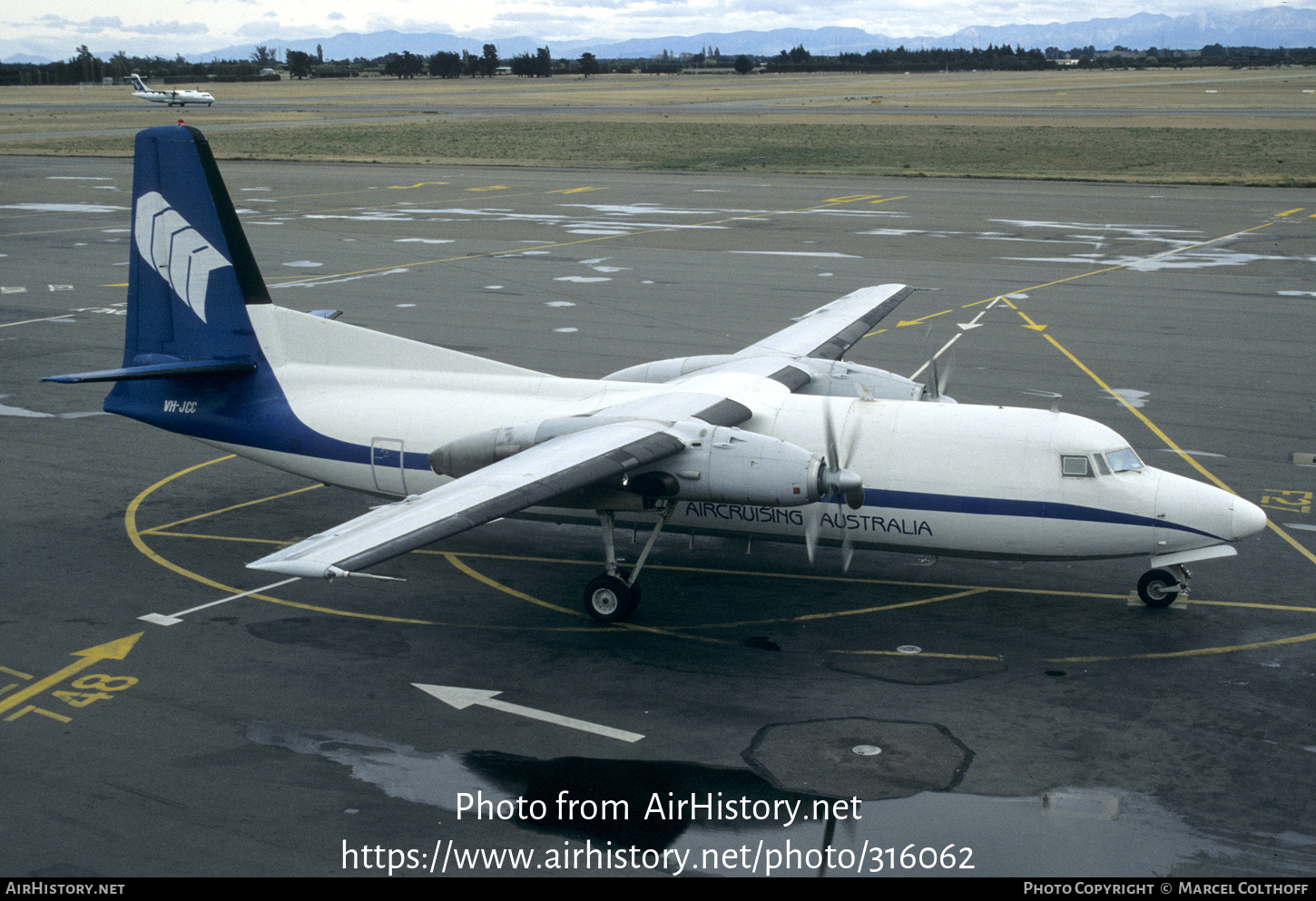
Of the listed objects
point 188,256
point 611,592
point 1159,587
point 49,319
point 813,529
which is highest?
point 188,256

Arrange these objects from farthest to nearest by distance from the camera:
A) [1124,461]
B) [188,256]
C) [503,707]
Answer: [188,256] < [1124,461] < [503,707]

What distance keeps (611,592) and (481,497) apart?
12.1ft

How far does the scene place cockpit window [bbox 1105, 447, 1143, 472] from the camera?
17.7 metres

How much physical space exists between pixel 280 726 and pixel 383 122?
400 ft

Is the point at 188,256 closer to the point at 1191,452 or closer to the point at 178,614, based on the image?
the point at 178,614

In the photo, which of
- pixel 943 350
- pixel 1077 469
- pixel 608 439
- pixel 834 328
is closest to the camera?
pixel 608 439

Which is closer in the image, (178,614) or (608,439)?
(608,439)

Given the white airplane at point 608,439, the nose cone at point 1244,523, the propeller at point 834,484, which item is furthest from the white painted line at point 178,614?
the nose cone at point 1244,523

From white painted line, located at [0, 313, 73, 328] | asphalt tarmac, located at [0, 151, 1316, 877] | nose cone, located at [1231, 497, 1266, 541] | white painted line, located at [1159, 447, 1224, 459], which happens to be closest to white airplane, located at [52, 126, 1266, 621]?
nose cone, located at [1231, 497, 1266, 541]

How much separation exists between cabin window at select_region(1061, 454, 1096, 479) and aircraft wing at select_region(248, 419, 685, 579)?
5.97 m

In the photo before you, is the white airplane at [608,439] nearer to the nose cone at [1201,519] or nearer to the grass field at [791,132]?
the nose cone at [1201,519]

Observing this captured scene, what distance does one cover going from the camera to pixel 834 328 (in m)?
24.5

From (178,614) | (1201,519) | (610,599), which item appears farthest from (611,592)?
(1201,519)
